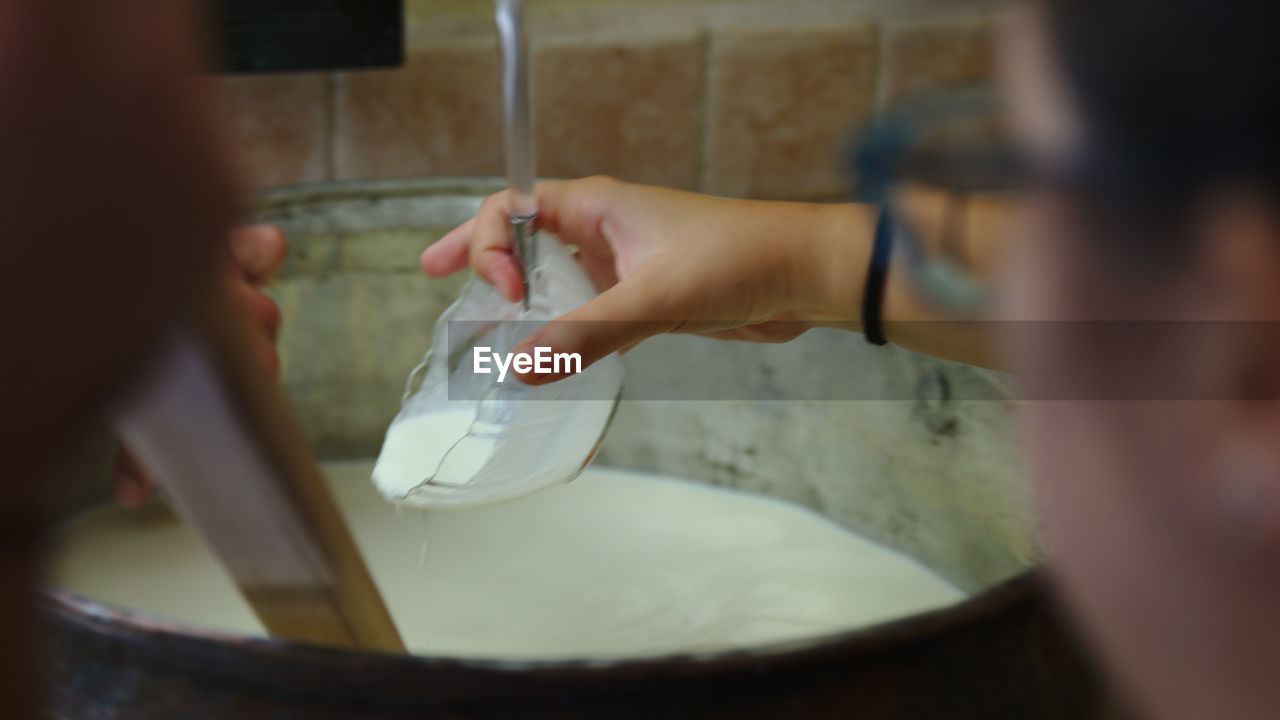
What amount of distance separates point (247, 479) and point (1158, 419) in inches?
8.8

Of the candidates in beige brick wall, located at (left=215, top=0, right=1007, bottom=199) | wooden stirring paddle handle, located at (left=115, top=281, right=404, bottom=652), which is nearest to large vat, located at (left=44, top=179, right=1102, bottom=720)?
wooden stirring paddle handle, located at (left=115, top=281, right=404, bottom=652)

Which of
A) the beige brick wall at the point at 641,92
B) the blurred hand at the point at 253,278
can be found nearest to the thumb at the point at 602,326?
the blurred hand at the point at 253,278

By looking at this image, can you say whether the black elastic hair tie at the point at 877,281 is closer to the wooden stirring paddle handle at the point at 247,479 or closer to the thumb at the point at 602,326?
the thumb at the point at 602,326

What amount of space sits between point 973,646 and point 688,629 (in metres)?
0.35

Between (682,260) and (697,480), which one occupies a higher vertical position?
(682,260)

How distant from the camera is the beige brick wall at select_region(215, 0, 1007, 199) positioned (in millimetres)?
885

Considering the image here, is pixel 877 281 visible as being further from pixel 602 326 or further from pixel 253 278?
pixel 253 278

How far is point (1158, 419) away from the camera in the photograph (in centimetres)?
22

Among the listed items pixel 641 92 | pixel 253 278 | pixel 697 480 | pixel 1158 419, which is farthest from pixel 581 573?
pixel 1158 419

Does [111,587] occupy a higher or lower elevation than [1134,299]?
lower

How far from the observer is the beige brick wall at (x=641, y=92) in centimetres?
88

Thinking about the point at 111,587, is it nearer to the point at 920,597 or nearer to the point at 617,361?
the point at 617,361

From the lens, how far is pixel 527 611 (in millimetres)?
686

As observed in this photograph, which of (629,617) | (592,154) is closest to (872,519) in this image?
(629,617)
